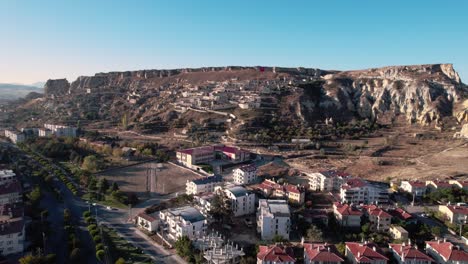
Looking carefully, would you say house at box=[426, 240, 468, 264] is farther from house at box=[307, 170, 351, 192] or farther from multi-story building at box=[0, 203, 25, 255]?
multi-story building at box=[0, 203, 25, 255]

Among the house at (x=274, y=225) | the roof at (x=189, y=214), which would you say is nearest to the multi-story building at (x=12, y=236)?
the roof at (x=189, y=214)

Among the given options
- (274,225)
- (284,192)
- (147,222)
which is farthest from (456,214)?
(147,222)

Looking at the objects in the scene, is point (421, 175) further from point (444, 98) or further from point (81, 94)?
point (81, 94)

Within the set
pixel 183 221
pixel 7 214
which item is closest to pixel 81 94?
pixel 7 214

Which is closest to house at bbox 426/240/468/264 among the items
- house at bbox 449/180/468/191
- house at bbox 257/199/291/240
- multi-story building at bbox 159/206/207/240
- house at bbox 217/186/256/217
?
house at bbox 257/199/291/240

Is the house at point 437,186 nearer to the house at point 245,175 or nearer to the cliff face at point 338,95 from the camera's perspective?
the house at point 245,175
